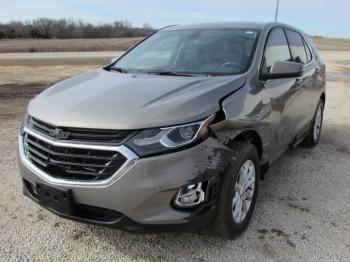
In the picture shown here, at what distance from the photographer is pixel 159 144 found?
296 centimetres

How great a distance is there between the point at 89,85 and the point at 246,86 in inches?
52.8

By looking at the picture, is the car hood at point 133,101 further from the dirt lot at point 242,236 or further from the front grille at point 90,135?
the dirt lot at point 242,236

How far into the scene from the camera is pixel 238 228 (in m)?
3.60

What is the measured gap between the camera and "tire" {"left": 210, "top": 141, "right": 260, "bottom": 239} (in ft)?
10.7

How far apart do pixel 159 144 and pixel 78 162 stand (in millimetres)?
578

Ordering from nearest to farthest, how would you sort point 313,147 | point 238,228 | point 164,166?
1. point 164,166
2. point 238,228
3. point 313,147

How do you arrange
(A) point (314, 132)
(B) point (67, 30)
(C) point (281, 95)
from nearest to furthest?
(C) point (281, 95), (A) point (314, 132), (B) point (67, 30)

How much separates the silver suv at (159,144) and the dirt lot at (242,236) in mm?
231

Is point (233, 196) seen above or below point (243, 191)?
above

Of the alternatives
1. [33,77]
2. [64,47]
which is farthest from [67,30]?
[33,77]

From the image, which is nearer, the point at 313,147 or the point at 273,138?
the point at 273,138

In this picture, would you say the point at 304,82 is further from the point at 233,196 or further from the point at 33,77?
the point at 33,77

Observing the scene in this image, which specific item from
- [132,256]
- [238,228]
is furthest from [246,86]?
[132,256]

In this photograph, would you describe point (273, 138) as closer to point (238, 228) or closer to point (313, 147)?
point (238, 228)
